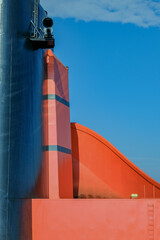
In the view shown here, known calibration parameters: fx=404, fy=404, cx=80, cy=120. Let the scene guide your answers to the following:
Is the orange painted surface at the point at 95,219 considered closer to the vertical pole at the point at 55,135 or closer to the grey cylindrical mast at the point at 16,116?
the grey cylindrical mast at the point at 16,116

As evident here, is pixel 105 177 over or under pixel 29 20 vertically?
under

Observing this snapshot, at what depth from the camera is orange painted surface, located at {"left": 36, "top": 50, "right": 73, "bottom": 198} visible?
48.3 feet

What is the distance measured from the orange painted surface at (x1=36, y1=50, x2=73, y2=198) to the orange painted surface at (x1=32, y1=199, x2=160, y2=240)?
1.00 m

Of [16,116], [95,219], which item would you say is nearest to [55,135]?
[16,116]

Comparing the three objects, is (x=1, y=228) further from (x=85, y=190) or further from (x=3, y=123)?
(x=85, y=190)

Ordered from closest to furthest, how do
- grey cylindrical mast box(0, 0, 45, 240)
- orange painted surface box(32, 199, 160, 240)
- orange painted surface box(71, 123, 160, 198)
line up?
grey cylindrical mast box(0, 0, 45, 240) → orange painted surface box(32, 199, 160, 240) → orange painted surface box(71, 123, 160, 198)

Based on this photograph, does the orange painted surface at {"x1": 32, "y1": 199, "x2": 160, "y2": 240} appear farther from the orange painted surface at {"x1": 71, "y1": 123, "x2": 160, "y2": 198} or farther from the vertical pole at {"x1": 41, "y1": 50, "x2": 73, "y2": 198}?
the orange painted surface at {"x1": 71, "y1": 123, "x2": 160, "y2": 198}

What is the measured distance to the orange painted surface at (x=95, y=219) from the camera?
41.5ft

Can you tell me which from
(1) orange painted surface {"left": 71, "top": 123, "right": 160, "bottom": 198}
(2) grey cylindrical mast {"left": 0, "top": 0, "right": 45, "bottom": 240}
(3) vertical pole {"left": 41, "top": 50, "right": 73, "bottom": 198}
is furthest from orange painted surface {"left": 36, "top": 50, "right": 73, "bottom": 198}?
(1) orange painted surface {"left": 71, "top": 123, "right": 160, "bottom": 198}

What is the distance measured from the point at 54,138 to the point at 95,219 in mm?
3658

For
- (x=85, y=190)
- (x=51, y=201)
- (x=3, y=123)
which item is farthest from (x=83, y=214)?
(x=85, y=190)

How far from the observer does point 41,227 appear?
13.0 m

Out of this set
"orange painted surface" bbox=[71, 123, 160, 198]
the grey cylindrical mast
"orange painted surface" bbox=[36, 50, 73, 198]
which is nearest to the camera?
the grey cylindrical mast

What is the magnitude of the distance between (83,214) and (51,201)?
1113 millimetres
